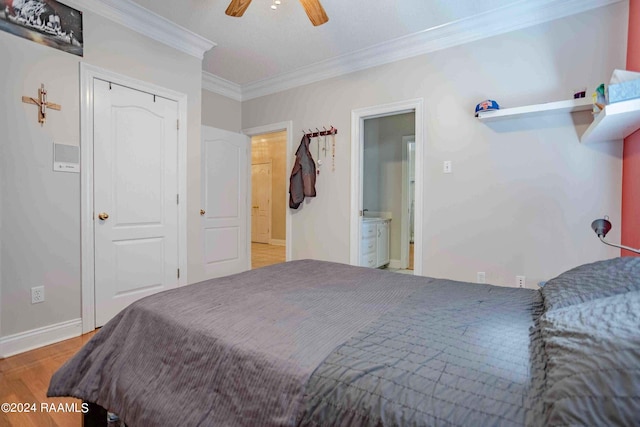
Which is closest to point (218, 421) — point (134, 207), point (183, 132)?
point (134, 207)

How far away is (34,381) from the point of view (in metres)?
1.80

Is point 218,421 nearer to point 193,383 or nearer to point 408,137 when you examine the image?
point 193,383

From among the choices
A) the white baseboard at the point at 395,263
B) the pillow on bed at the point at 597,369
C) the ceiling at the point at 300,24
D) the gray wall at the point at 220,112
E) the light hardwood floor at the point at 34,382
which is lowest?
the light hardwood floor at the point at 34,382

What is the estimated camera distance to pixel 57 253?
233 cm

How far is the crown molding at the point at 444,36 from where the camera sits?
2.42 metres

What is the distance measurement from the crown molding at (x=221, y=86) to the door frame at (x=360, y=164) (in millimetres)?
1807

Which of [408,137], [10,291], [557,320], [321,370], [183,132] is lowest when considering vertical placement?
[10,291]

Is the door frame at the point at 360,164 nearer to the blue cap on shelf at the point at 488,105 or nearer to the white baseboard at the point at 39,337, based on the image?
the blue cap on shelf at the point at 488,105

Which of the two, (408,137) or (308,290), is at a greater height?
(408,137)

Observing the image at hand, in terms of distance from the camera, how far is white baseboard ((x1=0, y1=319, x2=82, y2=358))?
210 cm

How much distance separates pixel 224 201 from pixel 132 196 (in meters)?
1.33

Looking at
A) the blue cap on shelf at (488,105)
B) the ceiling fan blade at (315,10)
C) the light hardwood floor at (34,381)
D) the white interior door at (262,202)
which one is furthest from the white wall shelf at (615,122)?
the white interior door at (262,202)

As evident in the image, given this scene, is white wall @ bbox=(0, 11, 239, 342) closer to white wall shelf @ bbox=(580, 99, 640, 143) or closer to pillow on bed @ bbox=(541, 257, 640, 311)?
pillow on bed @ bbox=(541, 257, 640, 311)

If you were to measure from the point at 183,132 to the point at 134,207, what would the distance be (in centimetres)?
88
